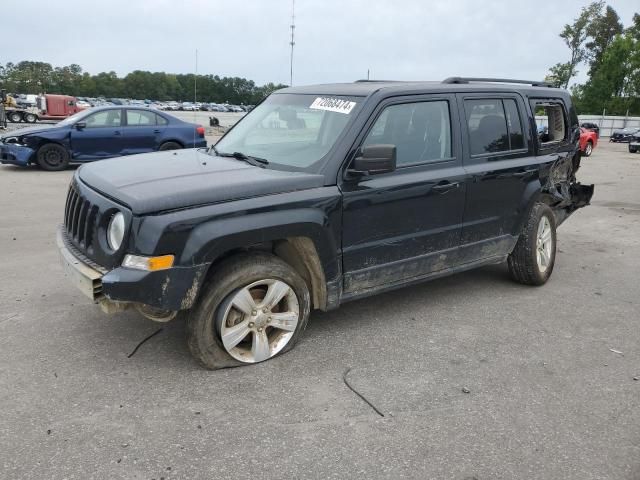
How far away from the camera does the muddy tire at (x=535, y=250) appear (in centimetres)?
525

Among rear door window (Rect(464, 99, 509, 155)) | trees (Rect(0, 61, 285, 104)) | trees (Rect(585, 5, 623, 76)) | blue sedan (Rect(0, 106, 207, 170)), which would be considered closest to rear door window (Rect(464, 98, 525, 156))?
rear door window (Rect(464, 99, 509, 155))

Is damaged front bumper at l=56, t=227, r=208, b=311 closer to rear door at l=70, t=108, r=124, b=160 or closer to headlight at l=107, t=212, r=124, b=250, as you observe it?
headlight at l=107, t=212, r=124, b=250

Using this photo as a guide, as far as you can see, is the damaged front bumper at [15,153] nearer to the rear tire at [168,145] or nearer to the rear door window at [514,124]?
the rear tire at [168,145]

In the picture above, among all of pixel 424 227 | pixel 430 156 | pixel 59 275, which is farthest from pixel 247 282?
pixel 59 275

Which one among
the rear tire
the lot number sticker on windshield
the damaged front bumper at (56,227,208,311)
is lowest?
the damaged front bumper at (56,227,208,311)

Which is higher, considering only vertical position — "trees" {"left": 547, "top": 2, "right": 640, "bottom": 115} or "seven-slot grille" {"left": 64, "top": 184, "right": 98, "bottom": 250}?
"trees" {"left": 547, "top": 2, "right": 640, "bottom": 115}

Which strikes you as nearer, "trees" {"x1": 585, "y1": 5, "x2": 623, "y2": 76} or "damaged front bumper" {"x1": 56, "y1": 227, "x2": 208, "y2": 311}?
"damaged front bumper" {"x1": 56, "y1": 227, "x2": 208, "y2": 311}

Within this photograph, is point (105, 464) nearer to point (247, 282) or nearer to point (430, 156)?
point (247, 282)

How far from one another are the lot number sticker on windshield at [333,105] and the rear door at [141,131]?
9.24m

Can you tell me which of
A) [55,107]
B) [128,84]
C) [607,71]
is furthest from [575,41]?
[128,84]

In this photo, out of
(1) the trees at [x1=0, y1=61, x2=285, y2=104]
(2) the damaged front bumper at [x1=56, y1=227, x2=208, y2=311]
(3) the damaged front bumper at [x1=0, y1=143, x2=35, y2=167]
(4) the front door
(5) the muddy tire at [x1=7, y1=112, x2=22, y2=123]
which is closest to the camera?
(2) the damaged front bumper at [x1=56, y1=227, x2=208, y2=311]

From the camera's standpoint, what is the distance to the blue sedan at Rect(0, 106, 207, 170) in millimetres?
12258

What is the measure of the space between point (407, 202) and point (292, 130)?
1039 millimetres

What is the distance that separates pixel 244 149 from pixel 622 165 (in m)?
18.7
